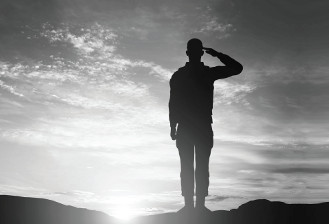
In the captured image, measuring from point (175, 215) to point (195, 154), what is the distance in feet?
6.61

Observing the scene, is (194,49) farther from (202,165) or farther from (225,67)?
(202,165)

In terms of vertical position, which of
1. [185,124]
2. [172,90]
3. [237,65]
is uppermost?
[237,65]

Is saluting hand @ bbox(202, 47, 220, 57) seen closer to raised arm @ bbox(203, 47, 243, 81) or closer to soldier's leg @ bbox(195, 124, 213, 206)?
raised arm @ bbox(203, 47, 243, 81)

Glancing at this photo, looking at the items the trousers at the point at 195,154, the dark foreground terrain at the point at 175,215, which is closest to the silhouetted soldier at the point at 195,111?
the trousers at the point at 195,154

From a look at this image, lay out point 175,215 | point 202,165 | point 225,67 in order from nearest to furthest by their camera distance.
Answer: point 202,165 < point 225,67 < point 175,215

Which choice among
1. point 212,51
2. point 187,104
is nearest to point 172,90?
point 187,104

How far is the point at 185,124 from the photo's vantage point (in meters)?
8.40

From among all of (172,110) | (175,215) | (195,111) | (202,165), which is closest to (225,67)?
(195,111)

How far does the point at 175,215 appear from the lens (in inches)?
367

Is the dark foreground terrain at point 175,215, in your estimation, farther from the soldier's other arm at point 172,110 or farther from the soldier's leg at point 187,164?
the soldier's other arm at point 172,110

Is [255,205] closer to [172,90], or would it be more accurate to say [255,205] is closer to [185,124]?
[185,124]

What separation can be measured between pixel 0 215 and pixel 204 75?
658 centimetres

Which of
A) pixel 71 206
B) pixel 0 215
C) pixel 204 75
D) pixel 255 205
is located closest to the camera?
pixel 204 75

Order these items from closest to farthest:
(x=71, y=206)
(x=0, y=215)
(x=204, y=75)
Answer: (x=204, y=75), (x=0, y=215), (x=71, y=206)
